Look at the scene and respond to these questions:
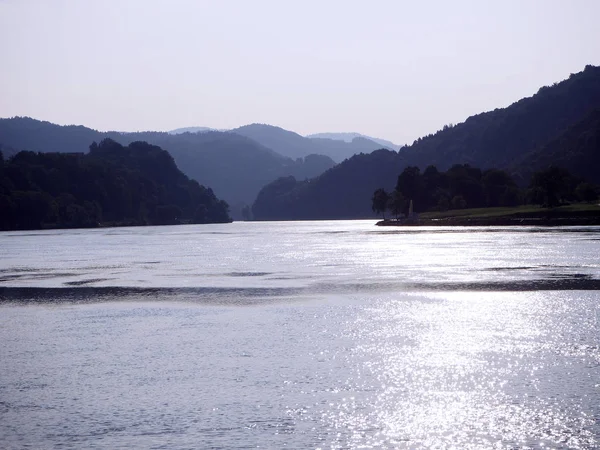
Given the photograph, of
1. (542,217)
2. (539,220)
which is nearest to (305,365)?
(539,220)

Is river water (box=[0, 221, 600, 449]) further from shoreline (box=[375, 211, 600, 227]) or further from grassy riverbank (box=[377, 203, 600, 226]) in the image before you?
grassy riverbank (box=[377, 203, 600, 226])

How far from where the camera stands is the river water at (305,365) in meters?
17.1

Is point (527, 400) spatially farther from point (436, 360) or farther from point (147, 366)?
point (147, 366)

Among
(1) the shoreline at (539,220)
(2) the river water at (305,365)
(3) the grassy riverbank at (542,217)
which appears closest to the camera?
(2) the river water at (305,365)

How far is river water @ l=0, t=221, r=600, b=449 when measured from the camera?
17.1 meters

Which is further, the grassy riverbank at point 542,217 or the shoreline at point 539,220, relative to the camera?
the grassy riverbank at point 542,217

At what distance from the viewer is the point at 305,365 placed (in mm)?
23688

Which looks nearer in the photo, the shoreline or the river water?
the river water

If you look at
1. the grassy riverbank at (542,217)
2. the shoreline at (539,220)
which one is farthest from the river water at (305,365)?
the grassy riverbank at (542,217)

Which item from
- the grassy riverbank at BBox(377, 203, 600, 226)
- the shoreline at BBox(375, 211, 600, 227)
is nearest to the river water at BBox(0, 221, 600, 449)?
the shoreline at BBox(375, 211, 600, 227)

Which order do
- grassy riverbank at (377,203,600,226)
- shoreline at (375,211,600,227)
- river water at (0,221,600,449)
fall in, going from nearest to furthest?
river water at (0,221,600,449) < shoreline at (375,211,600,227) < grassy riverbank at (377,203,600,226)

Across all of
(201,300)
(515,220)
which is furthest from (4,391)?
(515,220)

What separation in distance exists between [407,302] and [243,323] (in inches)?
388

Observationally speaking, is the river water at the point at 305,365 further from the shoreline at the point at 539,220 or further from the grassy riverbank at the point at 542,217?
the grassy riverbank at the point at 542,217
